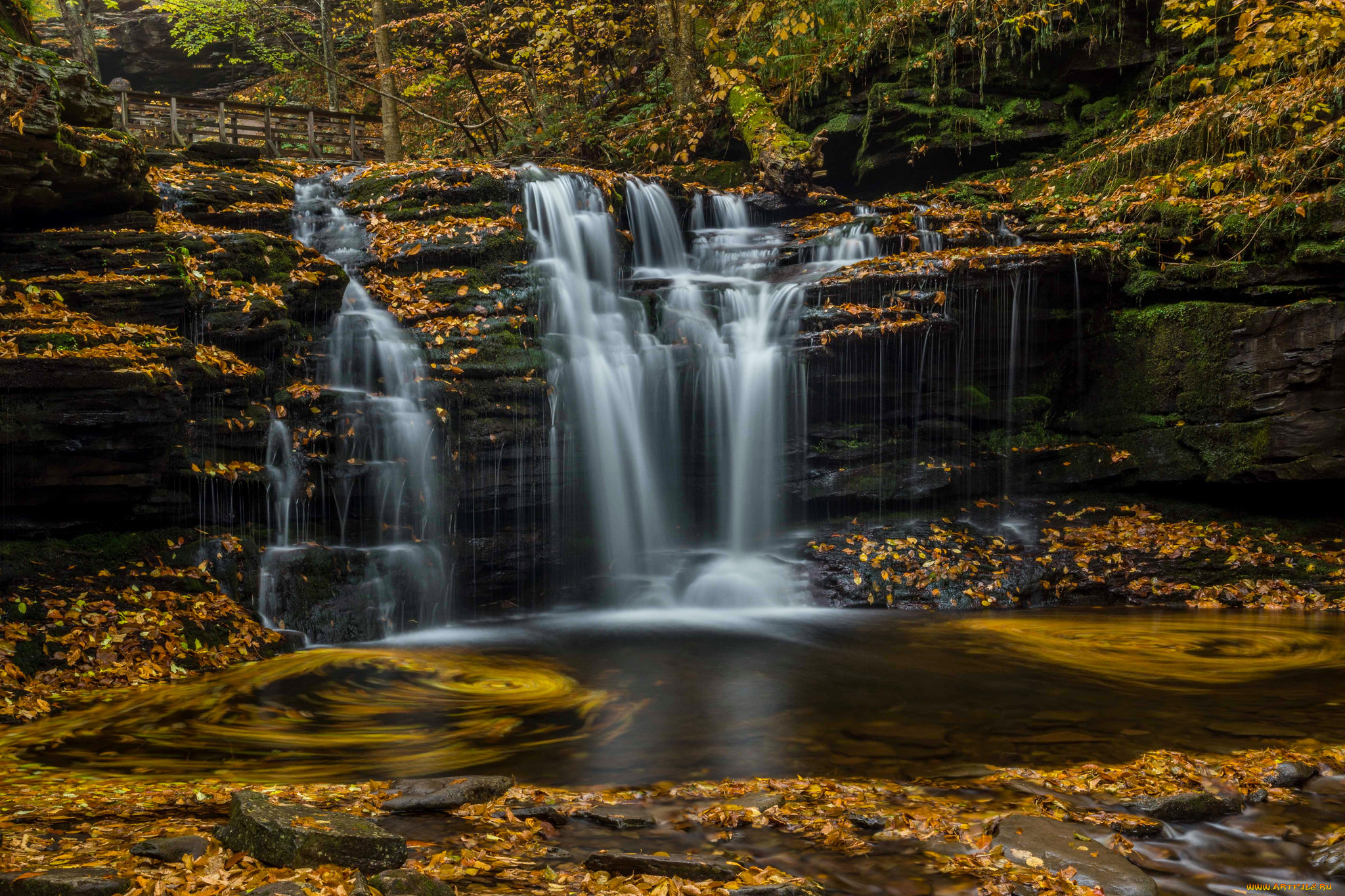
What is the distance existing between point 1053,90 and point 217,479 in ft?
48.8

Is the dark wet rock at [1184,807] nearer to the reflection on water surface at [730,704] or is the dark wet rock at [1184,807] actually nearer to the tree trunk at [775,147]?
the reflection on water surface at [730,704]

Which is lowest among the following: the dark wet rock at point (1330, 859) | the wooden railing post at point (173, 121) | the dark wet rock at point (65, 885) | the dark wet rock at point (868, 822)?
the dark wet rock at point (1330, 859)

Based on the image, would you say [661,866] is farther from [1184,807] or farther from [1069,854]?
[1184,807]

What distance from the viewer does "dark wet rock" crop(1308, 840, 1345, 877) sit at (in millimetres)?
3146

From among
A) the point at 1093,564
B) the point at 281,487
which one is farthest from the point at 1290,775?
the point at 281,487

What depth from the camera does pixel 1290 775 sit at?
4023 millimetres

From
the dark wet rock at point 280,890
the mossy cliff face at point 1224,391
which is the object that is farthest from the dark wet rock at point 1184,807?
the mossy cliff face at point 1224,391

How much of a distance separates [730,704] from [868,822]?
2.34 m

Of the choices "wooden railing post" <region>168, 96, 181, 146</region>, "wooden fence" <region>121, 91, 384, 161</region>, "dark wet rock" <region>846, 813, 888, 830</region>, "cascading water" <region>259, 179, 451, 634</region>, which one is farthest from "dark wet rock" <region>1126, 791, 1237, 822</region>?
"wooden railing post" <region>168, 96, 181, 146</region>

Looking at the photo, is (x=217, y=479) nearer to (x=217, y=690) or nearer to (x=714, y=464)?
(x=217, y=690)

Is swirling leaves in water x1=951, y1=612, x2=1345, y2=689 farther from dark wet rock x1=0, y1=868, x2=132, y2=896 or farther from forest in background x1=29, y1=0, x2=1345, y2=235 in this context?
dark wet rock x1=0, y1=868, x2=132, y2=896

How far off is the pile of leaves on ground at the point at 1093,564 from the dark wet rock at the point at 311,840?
751cm

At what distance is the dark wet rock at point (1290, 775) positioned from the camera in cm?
398

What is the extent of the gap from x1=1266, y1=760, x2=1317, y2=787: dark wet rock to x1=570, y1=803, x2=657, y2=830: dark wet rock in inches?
118
